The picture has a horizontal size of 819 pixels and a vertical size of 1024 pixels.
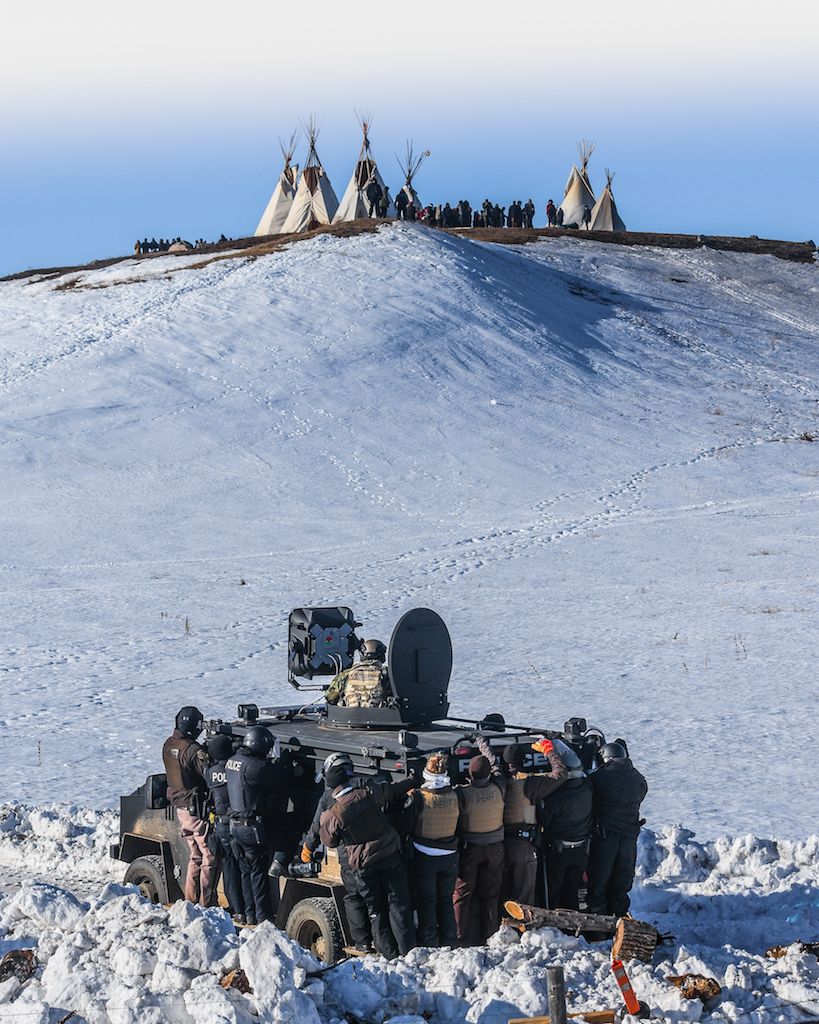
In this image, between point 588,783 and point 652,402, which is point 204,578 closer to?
point 588,783

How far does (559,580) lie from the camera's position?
1003 inches

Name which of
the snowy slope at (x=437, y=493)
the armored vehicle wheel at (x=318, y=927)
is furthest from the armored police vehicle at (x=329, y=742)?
the snowy slope at (x=437, y=493)

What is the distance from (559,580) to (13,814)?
44.3 feet

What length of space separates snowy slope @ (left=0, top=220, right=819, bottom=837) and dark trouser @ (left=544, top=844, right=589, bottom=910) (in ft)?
11.5

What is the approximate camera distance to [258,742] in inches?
399

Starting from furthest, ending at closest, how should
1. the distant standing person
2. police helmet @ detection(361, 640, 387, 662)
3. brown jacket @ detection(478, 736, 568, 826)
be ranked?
the distant standing person < police helmet @ detection(361, 640, 387, 662) < brown jacket @ detection(478, 736, 568, 826)

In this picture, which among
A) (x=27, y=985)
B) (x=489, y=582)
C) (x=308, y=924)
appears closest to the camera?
(x=27, y=985)

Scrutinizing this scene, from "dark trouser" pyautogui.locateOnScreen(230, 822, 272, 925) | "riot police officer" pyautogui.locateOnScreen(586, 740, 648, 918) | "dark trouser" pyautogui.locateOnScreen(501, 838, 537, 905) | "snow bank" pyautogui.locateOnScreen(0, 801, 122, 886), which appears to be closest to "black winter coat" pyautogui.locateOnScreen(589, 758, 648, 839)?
"riot police officer" pyautogui.locateOnScreen(586, 740, 648, 918)

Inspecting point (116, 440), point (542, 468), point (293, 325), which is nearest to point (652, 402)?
point (542, 468)

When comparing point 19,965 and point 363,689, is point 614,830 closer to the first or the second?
point 363,689

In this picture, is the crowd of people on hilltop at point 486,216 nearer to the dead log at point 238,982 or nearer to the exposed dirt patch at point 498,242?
the exposed dirt patch at point 498,242

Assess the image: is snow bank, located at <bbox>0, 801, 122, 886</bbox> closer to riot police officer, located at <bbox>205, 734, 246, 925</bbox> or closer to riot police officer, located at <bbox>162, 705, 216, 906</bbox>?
riot police officer, located at <bbox>162, 705, 216, 906</bbox>

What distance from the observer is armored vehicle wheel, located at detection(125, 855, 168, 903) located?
11.3 meters

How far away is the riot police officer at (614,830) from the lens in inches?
396
